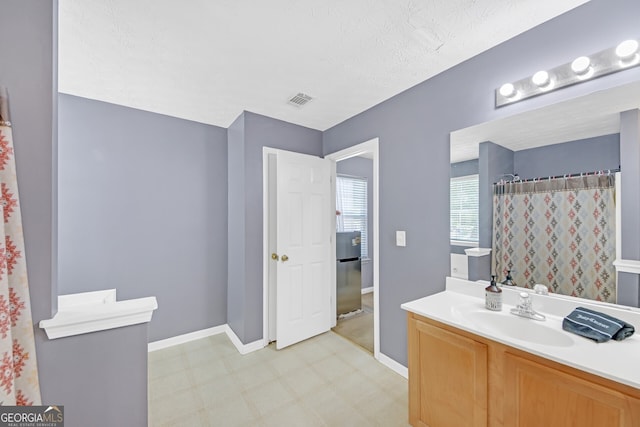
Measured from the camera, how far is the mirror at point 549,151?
1278 millimetres

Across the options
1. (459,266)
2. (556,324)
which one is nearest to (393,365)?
(459,266)

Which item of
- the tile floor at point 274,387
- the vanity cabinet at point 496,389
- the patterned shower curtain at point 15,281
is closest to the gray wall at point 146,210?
the tile floor at point 274,387

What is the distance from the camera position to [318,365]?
2.34m

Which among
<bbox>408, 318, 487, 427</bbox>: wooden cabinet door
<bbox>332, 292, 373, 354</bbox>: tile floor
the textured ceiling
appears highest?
the textured ceiling

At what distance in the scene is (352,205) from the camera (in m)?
4.36

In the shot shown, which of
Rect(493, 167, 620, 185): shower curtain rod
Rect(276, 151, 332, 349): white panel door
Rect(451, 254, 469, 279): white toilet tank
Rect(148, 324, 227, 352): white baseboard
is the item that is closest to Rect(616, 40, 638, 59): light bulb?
Rect(493, 167, 620, 185): shower curtain rod

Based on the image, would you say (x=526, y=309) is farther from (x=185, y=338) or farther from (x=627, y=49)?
(x=185, y=338)

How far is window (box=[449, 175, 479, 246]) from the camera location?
1.79m

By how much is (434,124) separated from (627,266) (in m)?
1.36

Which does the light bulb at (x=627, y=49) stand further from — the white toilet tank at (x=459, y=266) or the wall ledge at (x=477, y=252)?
the white toilet tank at (x=459, y=266)

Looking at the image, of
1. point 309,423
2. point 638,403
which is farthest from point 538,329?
point 309,423

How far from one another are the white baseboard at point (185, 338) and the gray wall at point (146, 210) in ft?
0.17

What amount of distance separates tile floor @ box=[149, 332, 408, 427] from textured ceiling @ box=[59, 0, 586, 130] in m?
2.47

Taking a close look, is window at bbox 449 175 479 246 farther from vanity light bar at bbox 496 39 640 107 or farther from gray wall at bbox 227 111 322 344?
gray wall at bbox 227 111 322 344
